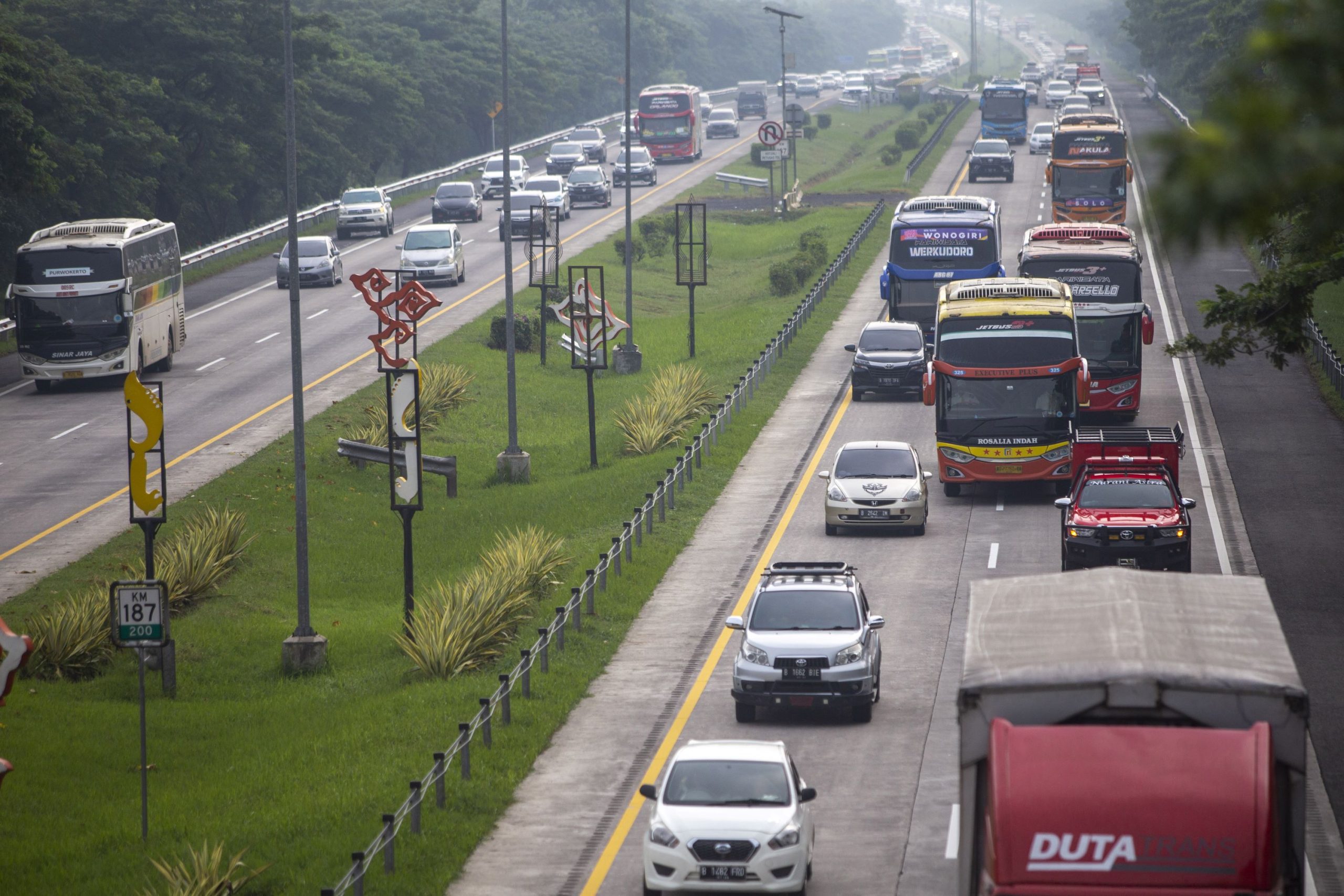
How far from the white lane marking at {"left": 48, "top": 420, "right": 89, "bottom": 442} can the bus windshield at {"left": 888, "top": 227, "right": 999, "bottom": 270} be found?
20.7m

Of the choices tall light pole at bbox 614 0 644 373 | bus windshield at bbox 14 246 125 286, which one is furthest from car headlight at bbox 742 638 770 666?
bus windshield at bbox 14 246 125 286

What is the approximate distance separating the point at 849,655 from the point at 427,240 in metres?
43.7

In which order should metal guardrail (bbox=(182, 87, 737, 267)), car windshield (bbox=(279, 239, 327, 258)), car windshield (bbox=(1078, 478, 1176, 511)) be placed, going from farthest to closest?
metal guardrail (bbox=(182, 87, 737, 267)) < car windshield (bbox=(279, 239, 327, 258)) < car windshield (bbox=(1078, 478, 1176, 511))

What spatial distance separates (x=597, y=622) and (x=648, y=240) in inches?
1826

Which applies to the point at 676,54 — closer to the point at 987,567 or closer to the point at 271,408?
the point at 271,408

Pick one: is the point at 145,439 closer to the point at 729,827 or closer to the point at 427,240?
the point at 729,827

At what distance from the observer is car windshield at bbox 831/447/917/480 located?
30062 mm

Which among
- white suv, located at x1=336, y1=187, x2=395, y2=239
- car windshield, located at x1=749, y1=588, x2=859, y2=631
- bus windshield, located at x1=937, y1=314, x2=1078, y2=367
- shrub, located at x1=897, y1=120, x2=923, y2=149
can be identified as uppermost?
shrub, located at x1=897, y1=120, x2=923, y2=149

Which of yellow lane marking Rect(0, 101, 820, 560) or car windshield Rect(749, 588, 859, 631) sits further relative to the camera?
yellow lane marking Rect(0, 101, 820, 560)

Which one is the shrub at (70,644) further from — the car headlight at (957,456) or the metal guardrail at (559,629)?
the car headlight at (957,456)

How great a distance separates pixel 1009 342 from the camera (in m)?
31.7

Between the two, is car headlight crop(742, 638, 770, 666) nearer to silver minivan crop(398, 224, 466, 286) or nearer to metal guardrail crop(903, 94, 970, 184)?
silver minivan crop(398, 224, 466, 286)

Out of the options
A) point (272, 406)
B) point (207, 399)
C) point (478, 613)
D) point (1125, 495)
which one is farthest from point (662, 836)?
point (207, 399)

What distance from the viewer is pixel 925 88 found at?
160375 mm
